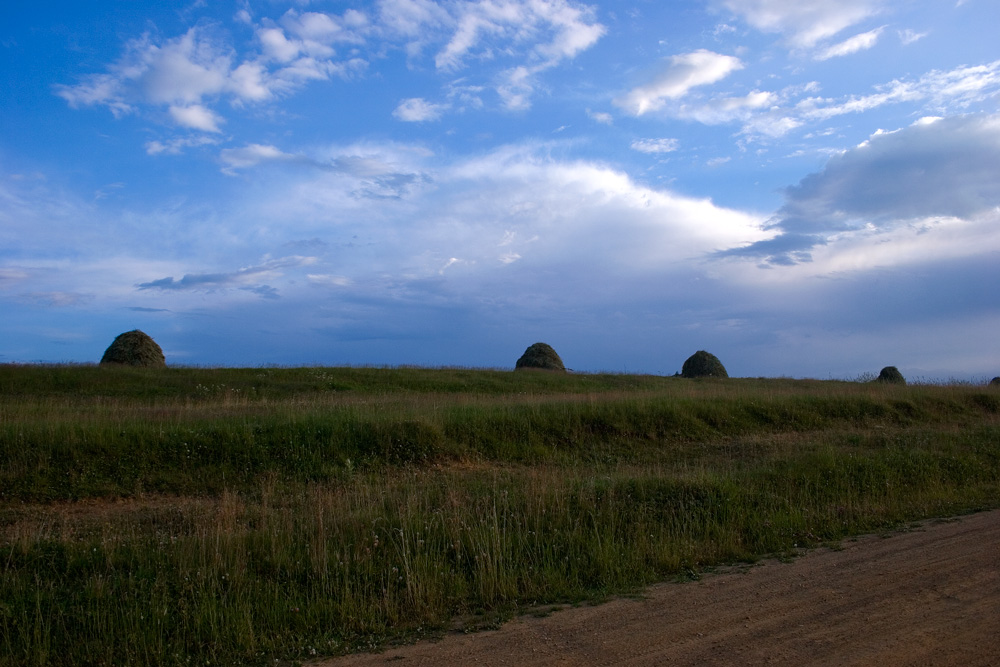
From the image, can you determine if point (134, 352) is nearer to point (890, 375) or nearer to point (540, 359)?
point (540, 359)

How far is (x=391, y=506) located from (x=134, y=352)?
2593 cm

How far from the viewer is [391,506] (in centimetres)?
877

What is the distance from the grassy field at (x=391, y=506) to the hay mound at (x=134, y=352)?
977cm

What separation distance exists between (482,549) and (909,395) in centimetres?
2177

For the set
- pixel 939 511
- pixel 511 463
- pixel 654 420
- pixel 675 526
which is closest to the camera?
pixel 675 526

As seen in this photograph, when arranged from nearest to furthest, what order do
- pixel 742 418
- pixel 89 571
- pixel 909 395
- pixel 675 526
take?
pixel 89 571
pixel 675 526
pixel 742 418
pixel 909 395

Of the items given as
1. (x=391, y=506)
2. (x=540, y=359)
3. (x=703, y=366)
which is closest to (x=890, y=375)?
(x=703, y=366)

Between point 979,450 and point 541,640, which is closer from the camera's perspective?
point 541,640

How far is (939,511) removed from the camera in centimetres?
957

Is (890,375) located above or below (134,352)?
below

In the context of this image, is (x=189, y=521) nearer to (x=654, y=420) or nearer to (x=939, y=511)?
(x=939, y=511)

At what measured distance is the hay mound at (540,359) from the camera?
124 ft

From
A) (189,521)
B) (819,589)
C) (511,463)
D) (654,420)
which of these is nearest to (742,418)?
(654,420)

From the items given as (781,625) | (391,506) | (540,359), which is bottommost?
(781,625)
